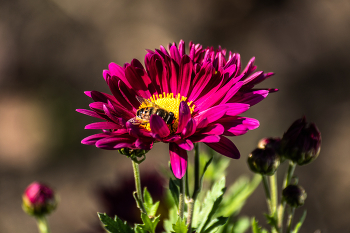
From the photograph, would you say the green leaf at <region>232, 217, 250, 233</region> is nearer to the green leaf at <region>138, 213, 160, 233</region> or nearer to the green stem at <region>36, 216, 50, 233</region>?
the green leaf at <region>138, 213, 160, 233</region>

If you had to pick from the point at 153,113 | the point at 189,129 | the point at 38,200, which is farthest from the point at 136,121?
the point at 38,200

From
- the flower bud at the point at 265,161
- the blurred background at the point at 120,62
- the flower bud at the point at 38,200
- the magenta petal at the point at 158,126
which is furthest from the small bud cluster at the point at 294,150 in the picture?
the blurred background at the point at 120,62

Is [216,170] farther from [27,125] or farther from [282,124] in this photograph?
[27,125]

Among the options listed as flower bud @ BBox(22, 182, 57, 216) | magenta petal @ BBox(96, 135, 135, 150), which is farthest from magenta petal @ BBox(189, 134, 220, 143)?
flower bud @ BBox(22, 182, 57, 216)

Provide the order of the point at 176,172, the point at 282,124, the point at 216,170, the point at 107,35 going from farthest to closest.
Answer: the point at 107,35 → the point at 282,124 → the point at 216,170 → the point at 176,172

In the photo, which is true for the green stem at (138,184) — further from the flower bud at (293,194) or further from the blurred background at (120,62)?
the blurred background at (120,62)

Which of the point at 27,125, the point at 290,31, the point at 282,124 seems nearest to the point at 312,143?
the point at 282,124
